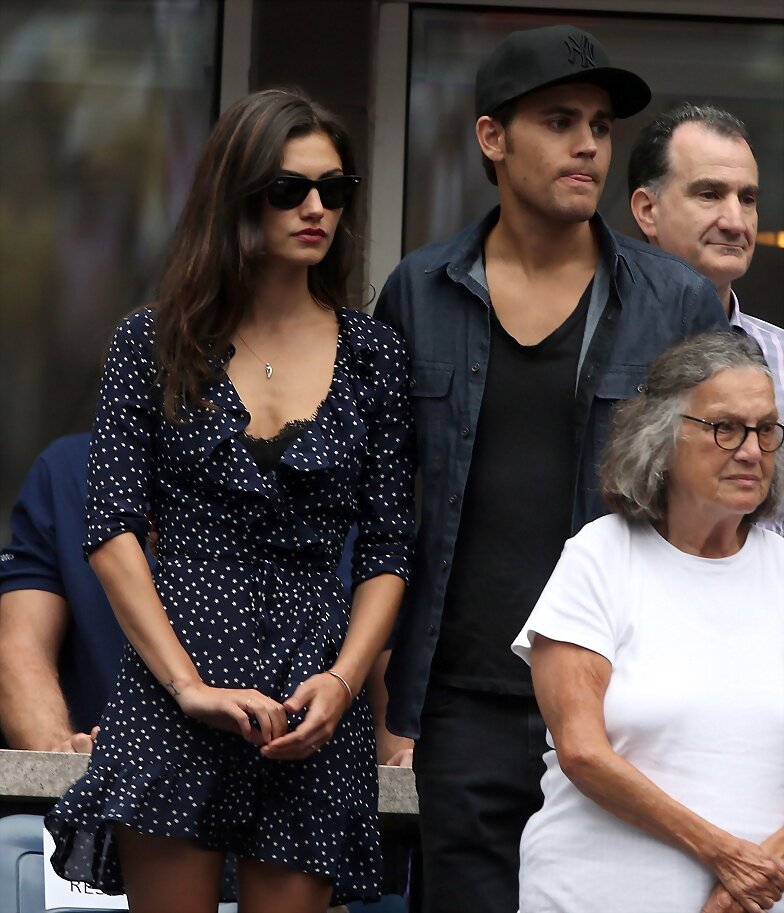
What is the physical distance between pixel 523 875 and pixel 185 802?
0.61 meters

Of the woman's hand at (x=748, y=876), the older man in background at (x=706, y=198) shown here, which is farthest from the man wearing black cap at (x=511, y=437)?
the older man in background at (x=706, y=198)

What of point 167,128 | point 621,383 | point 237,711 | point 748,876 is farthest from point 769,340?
point 167,128

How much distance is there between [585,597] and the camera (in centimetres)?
320

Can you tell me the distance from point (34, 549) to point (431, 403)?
153cm

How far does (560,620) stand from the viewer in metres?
3.18

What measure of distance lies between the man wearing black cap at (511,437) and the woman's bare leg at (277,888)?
404 millimetres

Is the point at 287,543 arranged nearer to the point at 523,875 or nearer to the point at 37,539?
the point at 523,875

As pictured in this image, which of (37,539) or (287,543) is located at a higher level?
(287,543)

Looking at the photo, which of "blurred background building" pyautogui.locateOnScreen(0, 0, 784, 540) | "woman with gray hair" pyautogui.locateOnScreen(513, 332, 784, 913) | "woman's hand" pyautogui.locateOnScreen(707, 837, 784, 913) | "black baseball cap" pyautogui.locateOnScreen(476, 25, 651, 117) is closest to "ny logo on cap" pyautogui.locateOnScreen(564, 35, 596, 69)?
"black baseball cap" pyautogui.locateOnScreen(476, 25, 651, 117)

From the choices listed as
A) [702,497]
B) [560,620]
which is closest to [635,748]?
[560,620]

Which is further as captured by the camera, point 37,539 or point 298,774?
point 37,539

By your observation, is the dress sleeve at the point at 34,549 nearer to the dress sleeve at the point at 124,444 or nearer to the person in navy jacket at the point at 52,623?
the person in navy jacket at the point at 52,623

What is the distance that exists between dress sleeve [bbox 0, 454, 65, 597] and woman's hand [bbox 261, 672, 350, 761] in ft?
5.44

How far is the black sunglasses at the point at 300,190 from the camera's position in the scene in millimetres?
3295
